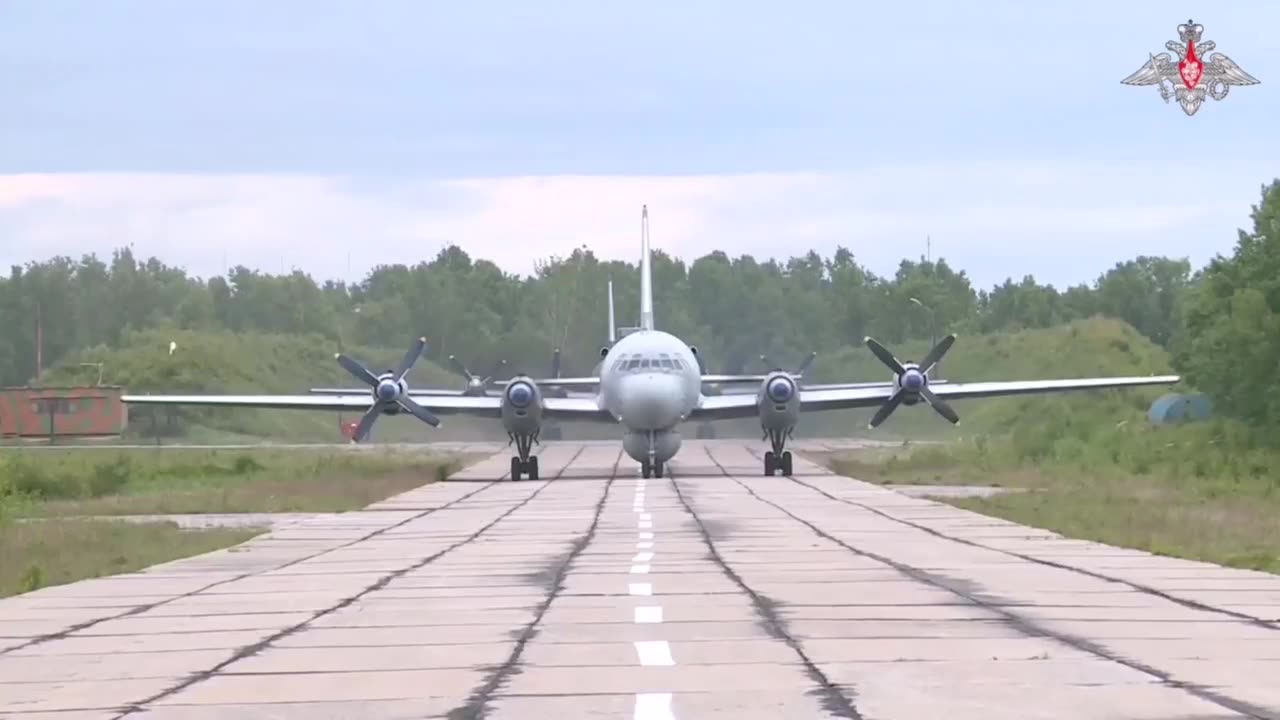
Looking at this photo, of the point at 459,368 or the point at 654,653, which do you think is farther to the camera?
the point at 459,368

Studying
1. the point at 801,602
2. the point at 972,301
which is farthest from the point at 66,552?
the point at 972,301

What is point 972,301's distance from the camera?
537ft

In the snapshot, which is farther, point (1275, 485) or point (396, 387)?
point (396, 387)

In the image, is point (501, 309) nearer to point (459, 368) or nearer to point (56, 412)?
point (459, 368)

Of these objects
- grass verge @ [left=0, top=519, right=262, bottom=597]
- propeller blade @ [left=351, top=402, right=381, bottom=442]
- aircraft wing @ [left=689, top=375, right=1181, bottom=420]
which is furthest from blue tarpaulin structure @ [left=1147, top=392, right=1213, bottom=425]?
grass verge @ [left=0, top=519, right=262, bottom=597]

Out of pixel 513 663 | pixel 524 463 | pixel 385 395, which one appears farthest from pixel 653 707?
pixel 385 395

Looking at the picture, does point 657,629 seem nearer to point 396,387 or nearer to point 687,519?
point 687,519

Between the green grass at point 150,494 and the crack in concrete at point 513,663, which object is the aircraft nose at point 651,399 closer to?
the green grass at point 150,494

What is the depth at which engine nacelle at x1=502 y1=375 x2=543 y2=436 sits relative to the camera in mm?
50312

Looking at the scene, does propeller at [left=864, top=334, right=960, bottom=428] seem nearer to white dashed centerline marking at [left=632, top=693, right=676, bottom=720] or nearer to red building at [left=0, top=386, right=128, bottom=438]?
white dashed centerline marking at [left=632, top=693, right=676, bottom=720]

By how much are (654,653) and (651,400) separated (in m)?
35.9

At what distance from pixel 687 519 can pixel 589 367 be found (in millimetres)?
63540

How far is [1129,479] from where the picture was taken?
45.1m

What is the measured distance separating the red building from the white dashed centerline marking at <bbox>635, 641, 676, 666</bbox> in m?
73.6
